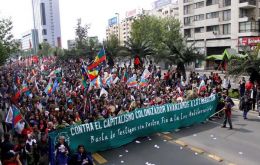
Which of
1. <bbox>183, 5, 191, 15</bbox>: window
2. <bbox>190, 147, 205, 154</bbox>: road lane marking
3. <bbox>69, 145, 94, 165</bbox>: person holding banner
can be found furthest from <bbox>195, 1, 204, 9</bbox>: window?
<bbox>69, 145, 94, 165</bbox>: person holding banner

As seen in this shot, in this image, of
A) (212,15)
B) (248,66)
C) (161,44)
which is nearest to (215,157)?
(248,66)

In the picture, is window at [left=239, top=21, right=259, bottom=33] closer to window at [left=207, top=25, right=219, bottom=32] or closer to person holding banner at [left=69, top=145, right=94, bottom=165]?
window at [left=207, top=25, right=219, bottom=32]

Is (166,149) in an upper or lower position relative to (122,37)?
lower

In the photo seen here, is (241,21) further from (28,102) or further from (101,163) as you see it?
(101,163)

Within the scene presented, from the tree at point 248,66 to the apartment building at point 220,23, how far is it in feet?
71.1

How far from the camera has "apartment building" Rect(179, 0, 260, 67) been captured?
1788 inches

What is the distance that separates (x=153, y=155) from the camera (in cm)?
1104

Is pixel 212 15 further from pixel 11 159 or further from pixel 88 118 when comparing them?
pixel 11 159

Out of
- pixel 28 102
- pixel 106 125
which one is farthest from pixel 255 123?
pixel 28 102

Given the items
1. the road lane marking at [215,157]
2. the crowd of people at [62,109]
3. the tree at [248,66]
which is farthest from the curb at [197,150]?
the tree at [248,66]

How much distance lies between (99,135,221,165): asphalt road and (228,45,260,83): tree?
9.49 metres

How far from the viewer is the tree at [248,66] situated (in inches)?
759

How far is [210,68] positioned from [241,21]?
897 centimetres

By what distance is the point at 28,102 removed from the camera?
15.8 m
